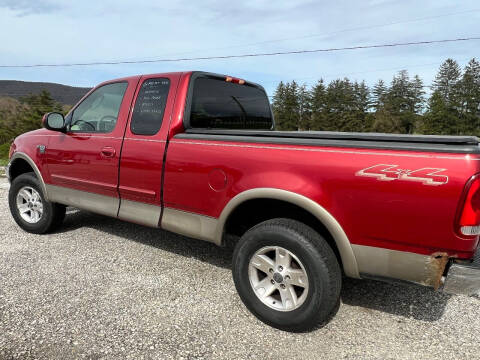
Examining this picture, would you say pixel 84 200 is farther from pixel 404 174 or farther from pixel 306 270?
pixel 404 174

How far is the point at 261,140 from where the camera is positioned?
266 centimetres

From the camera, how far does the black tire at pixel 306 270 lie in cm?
241

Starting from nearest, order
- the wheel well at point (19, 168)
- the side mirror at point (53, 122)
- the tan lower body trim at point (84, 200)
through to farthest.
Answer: the tan lower body trim at point (84, 200), the side mirror at point (53, 122), the wheel well at point (19, 168)

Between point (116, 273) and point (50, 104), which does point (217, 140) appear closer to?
point (116, 273)

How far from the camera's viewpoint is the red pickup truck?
6.77 feet

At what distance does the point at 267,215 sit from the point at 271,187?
0.58 meters

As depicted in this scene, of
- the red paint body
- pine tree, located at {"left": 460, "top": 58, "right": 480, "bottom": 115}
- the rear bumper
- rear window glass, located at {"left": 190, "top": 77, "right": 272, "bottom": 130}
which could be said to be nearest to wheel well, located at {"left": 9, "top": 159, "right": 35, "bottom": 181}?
the red paint body

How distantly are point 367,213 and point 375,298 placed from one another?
51.7 inches

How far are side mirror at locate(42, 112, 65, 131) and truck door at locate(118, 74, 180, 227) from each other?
1.04 metres

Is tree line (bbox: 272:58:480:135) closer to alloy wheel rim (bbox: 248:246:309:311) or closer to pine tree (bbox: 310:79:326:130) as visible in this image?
pine tree (bbox: 310:79:326:130)

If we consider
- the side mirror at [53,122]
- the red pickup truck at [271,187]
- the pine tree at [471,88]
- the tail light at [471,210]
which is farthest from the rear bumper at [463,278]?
the pine tree at [471,88]

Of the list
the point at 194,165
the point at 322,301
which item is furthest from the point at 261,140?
the point at 322,301

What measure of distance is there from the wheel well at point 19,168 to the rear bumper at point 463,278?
185 inches

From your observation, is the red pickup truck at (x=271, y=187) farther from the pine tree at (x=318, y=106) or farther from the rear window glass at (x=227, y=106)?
the pine tree at (x=318, y=106)
